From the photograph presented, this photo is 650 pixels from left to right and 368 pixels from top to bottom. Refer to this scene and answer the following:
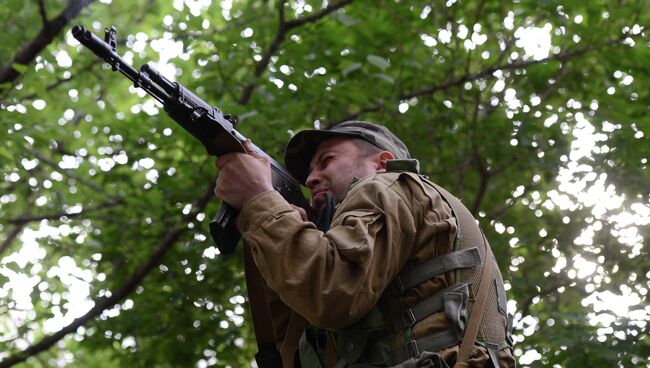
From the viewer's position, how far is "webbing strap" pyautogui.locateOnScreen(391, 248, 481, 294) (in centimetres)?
320

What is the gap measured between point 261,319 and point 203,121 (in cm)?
82

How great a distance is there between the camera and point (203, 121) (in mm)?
3672

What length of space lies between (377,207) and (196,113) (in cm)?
95

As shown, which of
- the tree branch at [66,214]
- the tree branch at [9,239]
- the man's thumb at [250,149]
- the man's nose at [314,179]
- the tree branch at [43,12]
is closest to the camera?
the man's thumb at [250,149]

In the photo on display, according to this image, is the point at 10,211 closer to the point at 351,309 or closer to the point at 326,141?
the point at 326,141

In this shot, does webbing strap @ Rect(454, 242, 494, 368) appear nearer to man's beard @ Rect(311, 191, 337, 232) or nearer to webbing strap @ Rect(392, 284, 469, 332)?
webbing strap @ Rect(392, 284, 469, 332)

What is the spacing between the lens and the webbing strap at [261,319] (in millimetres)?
3748

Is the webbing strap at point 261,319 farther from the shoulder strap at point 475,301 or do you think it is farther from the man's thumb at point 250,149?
the shoulder strap at point 475,301

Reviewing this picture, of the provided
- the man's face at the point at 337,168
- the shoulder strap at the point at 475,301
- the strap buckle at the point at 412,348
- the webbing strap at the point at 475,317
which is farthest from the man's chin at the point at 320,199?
the strap buckle at the point at 412,348

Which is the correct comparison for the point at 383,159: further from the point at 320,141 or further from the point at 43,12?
the point at 43,12

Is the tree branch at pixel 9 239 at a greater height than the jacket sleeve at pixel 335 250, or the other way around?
the tree branch at pixel 9 239

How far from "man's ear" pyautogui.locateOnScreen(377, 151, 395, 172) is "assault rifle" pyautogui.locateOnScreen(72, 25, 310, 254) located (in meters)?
0.34

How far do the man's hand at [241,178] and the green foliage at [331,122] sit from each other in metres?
3.82

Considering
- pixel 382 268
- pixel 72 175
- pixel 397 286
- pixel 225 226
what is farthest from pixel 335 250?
pixel 72 175
